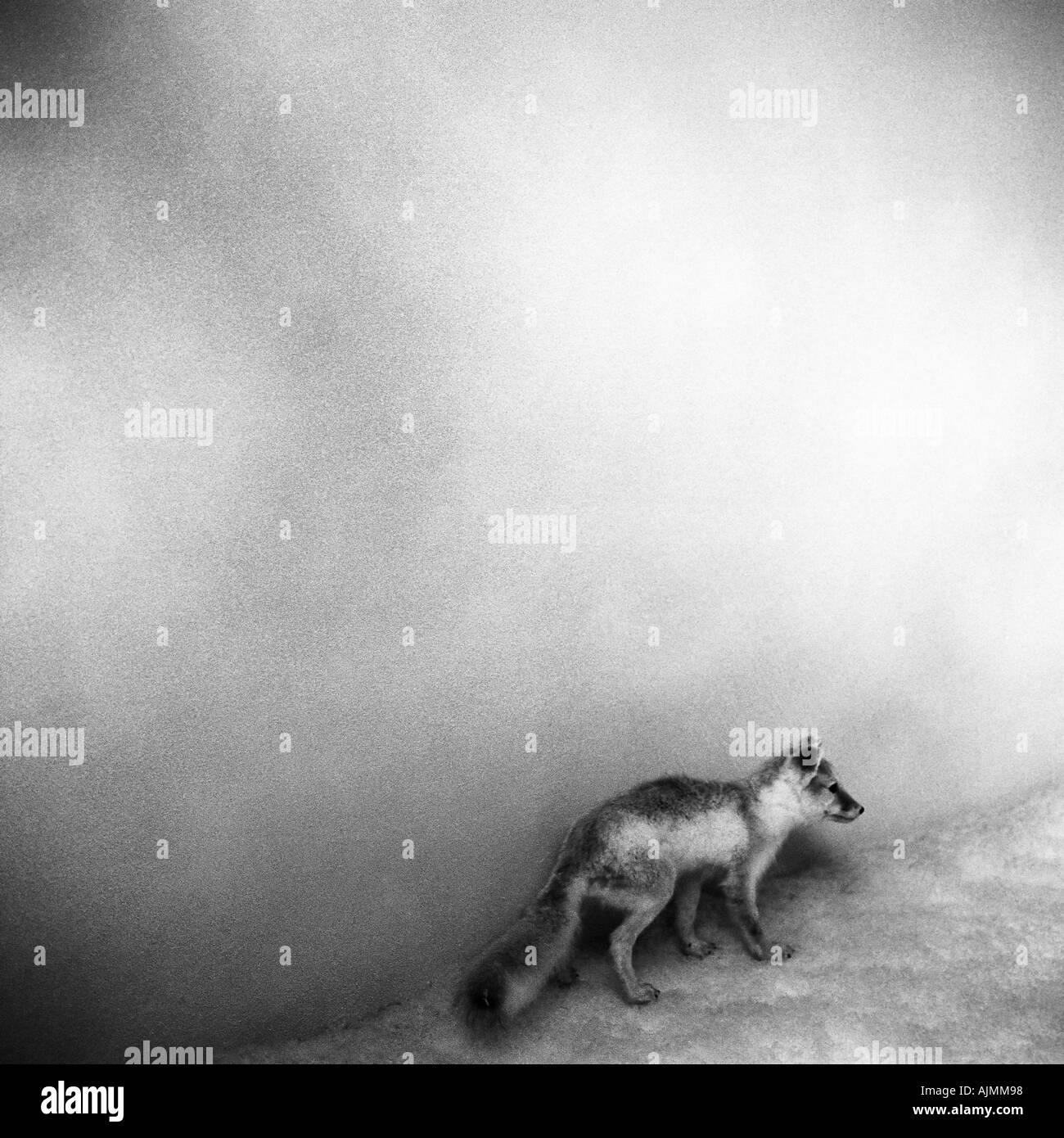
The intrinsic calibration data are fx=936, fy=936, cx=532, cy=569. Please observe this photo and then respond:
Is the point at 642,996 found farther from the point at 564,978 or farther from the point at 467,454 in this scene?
the point at 467,454

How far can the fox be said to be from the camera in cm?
296

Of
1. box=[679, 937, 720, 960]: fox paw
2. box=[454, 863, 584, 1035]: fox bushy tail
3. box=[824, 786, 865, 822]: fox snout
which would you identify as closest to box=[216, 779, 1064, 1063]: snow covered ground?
box=[679, 937, 720, 960]: fox paw

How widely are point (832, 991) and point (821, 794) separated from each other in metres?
0.66

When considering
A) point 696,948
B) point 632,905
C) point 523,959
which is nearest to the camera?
point 523,959

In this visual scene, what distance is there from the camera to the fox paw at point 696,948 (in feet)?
11.0

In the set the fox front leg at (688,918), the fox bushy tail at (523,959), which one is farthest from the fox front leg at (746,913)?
the fox bushy tail at (523,959)

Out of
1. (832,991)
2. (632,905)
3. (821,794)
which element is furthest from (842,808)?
(632,905)

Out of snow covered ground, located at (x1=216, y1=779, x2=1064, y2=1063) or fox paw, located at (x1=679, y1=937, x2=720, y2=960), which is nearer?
snow covered ground, located at (x1=216, y1=779, x2=1064, y2=1063)

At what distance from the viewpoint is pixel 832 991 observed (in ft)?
10.3

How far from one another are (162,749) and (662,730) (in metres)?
1.81

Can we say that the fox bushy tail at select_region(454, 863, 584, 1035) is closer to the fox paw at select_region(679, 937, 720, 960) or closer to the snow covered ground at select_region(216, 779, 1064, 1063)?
the snow covered ground at select_region(216, 779, 1064, 1063)

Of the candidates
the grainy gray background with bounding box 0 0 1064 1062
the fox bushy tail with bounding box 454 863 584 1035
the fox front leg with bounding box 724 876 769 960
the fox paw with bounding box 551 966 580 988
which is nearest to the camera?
the fox bushy tail with bounding box 454 863 584 1035

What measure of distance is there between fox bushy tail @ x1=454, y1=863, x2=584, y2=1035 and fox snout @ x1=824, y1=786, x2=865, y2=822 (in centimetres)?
98
